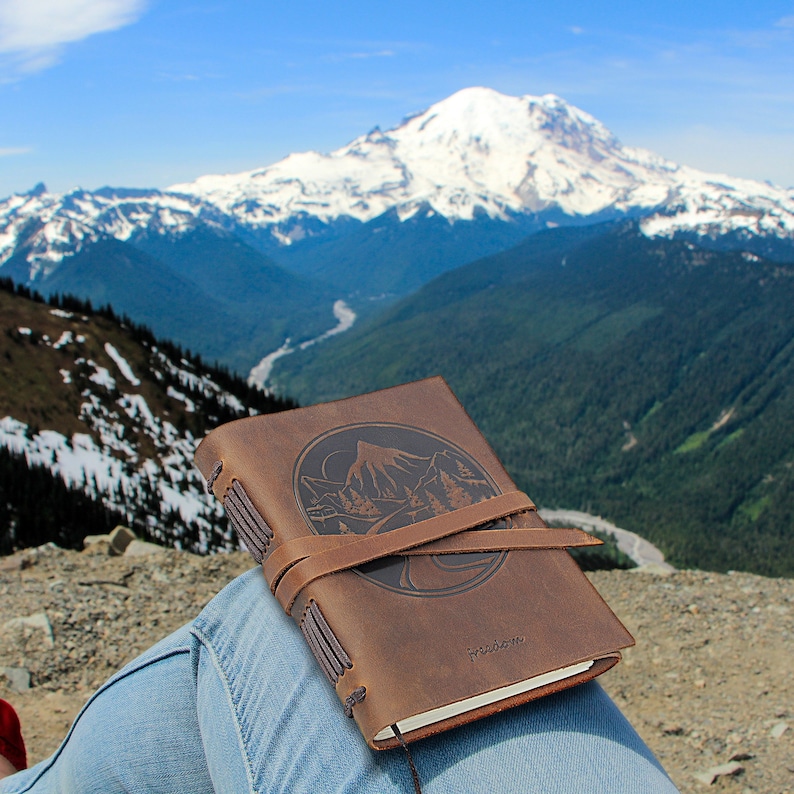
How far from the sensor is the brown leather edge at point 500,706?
188 cm

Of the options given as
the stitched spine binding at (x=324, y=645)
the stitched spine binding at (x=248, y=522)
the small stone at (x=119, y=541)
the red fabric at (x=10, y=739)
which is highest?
the small stone at (x=119, y=541)

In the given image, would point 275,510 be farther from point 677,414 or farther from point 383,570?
point 677,414

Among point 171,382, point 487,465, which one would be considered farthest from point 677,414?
point 487,465

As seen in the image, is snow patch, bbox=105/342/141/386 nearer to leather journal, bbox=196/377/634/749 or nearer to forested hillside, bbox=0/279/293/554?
forested hillside, bbox=0/279/293/554

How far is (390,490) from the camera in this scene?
2529 mm

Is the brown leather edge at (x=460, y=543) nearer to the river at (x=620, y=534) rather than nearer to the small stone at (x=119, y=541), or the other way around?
the small stone at (x=119, y=541)

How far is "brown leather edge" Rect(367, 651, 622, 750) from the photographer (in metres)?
1.88

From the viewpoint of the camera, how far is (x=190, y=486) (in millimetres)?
32375

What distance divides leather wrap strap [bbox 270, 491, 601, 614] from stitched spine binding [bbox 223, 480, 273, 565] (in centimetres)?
8

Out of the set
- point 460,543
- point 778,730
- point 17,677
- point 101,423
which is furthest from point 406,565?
point 101,423

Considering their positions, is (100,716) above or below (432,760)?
above

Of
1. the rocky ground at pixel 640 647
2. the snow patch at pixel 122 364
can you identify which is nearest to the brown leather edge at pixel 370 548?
the rocky ground at pixel 640 647

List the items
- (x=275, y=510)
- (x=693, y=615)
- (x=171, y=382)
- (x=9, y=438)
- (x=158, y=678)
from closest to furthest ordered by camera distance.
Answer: (x=275, y=510) < (x=158, y=678) < (x=693, y=615) < (x=9, y=438) < (x=171, y=382)

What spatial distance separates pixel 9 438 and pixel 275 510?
106 ft
